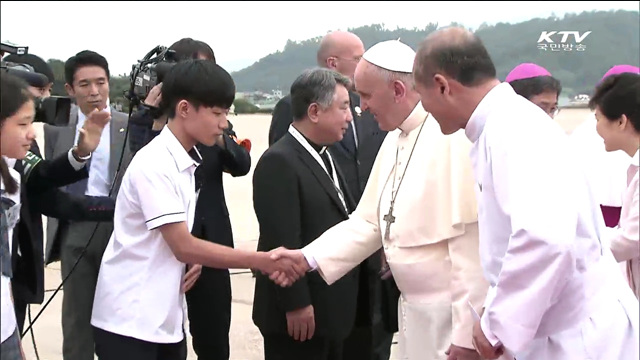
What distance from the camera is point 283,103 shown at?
18.1ft

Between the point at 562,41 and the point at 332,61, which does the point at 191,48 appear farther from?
the point at 562,41

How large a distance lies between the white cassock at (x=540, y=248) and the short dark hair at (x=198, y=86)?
117cm

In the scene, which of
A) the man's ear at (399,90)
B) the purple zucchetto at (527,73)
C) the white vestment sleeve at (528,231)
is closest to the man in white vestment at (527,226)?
the white vestment sleeve at (528,231)

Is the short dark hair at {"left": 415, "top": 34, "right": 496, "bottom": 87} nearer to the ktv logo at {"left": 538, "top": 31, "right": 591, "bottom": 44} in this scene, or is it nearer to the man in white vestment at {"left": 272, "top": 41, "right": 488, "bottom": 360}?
the man in white vestment at {"left": 272, "top": 41, "right": 488, "bottom": 360}

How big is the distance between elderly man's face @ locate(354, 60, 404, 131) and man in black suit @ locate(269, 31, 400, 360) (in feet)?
3.55

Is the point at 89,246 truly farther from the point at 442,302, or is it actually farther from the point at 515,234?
the point at 515,234

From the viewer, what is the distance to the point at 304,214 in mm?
4102

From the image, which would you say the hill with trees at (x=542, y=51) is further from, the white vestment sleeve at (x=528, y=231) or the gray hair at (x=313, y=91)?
the white vestment sleeve at (x=528, y=231)

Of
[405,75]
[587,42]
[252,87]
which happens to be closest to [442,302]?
[405,75]

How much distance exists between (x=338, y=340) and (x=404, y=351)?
0.72 metres

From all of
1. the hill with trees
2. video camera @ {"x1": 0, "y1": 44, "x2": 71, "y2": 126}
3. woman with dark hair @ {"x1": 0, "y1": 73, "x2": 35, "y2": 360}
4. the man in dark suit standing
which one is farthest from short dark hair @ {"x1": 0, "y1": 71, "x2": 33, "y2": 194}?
the hill with trees

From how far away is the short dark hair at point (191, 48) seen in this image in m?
4.59

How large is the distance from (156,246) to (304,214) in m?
1.00

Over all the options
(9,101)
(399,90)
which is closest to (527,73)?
(399,90)
